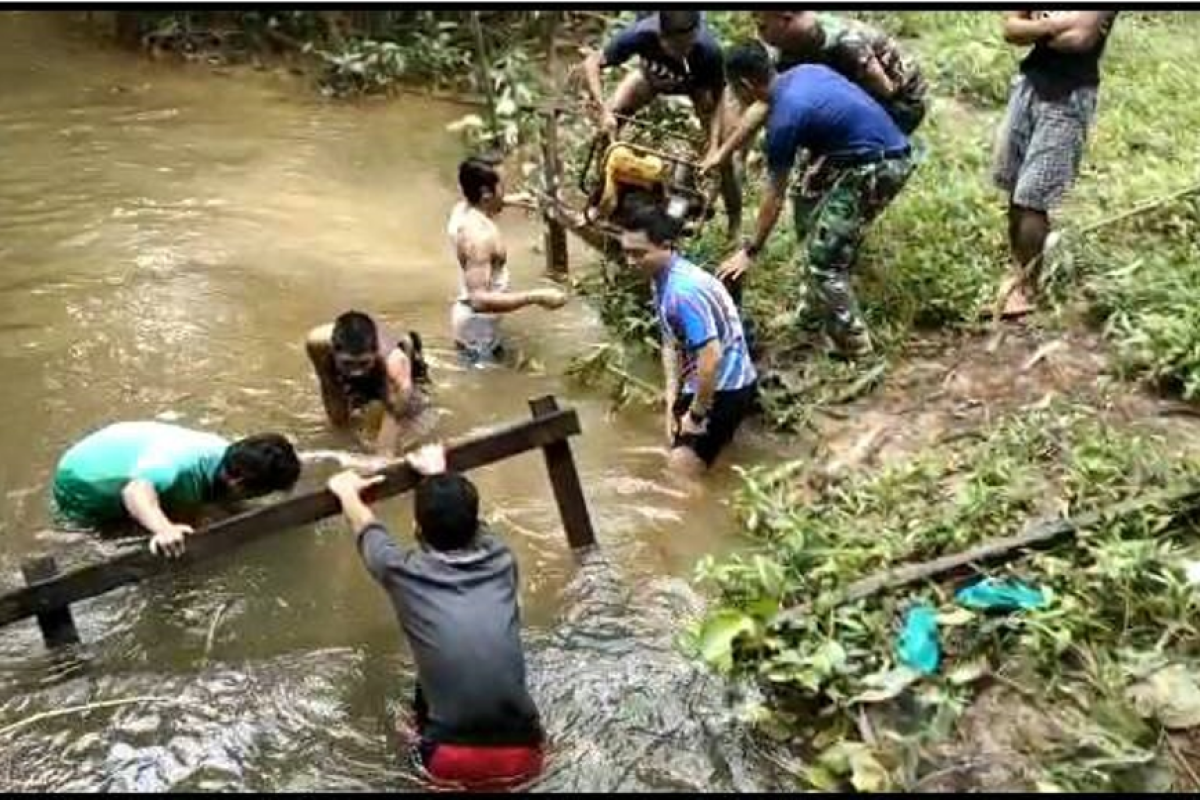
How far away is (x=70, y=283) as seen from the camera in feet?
28.4

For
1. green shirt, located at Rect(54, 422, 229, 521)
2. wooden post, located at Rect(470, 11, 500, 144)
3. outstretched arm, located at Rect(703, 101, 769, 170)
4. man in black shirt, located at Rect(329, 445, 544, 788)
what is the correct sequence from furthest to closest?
1. wooden post, located at Rect(470, 11, 500, 144)
2. outstretched arm, located at Rect(703, 101, 769, 170)
3. green shirt, located at Rect(54, 422, 229, 521)
4. man in black shirt, located at Rect(329, 445, 544, 788)

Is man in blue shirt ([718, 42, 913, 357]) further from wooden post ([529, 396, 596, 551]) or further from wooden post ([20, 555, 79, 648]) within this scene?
wooden post ([20, 555, 79, 648])

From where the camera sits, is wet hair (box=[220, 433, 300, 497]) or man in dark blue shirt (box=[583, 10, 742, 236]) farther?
man in dark blue shirt (box=[583, 10, 742, 236])

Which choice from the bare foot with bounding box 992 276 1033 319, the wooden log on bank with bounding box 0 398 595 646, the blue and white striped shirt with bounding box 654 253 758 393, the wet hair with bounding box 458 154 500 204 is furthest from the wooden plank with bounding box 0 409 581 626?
the bare foot with bounding box 992 276 1033 319

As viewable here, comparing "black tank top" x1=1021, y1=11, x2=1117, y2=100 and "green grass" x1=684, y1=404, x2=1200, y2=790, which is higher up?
"black tank top" x1=1021, y1=11, x2=1117, y2=100

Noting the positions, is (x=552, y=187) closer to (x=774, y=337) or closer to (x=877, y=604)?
(x=774, y=337)

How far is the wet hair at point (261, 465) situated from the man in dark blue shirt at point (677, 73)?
3.47 m

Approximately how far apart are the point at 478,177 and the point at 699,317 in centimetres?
154

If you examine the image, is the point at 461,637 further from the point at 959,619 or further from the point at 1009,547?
the point at 1009,547

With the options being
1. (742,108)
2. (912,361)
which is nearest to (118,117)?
(742,108)

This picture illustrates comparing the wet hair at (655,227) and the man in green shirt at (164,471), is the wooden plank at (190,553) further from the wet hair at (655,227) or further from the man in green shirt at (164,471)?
the wet hair at (655,227)

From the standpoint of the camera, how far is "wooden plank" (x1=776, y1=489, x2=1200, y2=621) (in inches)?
208

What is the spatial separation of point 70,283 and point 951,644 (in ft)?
19.4

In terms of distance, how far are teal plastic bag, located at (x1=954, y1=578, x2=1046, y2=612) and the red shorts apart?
1.67 meters
